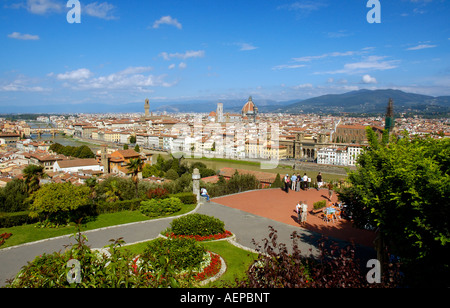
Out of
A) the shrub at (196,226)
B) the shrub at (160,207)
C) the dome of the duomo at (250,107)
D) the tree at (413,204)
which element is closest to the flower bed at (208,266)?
the shrub at (196,226)

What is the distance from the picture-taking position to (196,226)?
7.54 meters

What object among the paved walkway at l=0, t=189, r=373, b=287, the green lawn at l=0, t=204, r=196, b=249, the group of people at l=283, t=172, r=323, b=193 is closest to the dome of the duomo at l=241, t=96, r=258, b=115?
the group of people at l=283, t=172, r=323, b=193

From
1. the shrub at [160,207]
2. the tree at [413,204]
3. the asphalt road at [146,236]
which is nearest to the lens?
the tree at [413,204]

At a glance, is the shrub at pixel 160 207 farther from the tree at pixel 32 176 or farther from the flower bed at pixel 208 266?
the tree at pixel 32 176

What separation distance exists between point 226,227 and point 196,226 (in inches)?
44.0

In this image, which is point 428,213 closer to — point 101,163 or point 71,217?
point 71,217

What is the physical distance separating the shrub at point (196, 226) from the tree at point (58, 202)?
9.67 feet

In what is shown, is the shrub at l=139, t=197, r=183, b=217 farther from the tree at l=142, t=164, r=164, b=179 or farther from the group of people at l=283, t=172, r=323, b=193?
the tree at l=142, t=164, r=164, b=179

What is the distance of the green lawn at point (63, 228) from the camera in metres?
7.64

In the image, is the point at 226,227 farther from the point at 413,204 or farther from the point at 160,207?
the point at 413,204

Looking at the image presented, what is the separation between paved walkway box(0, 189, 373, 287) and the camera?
6473mm

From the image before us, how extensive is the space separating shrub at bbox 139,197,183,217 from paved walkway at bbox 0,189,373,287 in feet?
1.42
